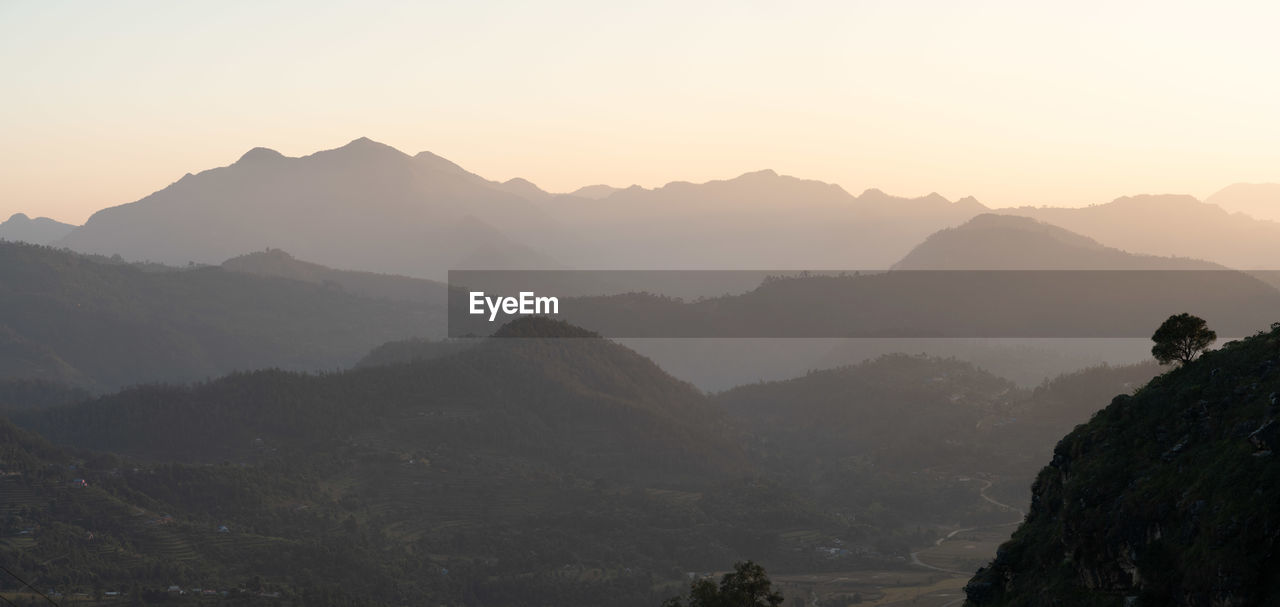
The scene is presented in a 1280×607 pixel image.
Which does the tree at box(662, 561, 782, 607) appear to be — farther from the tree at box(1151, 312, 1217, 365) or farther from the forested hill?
the tree at box(1151, 312, 1217, 365)

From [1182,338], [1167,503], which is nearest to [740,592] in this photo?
[1182,338]

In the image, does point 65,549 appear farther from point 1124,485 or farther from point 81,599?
point 1124,485

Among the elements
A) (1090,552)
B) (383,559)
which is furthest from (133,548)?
(1090,552)

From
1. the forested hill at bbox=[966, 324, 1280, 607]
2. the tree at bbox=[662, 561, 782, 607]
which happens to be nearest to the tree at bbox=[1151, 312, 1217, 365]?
the forested hill at bbox=[966, 324, 1280, 607]

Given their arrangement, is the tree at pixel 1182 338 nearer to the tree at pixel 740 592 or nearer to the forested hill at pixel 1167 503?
the forested hill at pixel 1167 503

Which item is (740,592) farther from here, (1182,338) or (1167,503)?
(1167,503)
